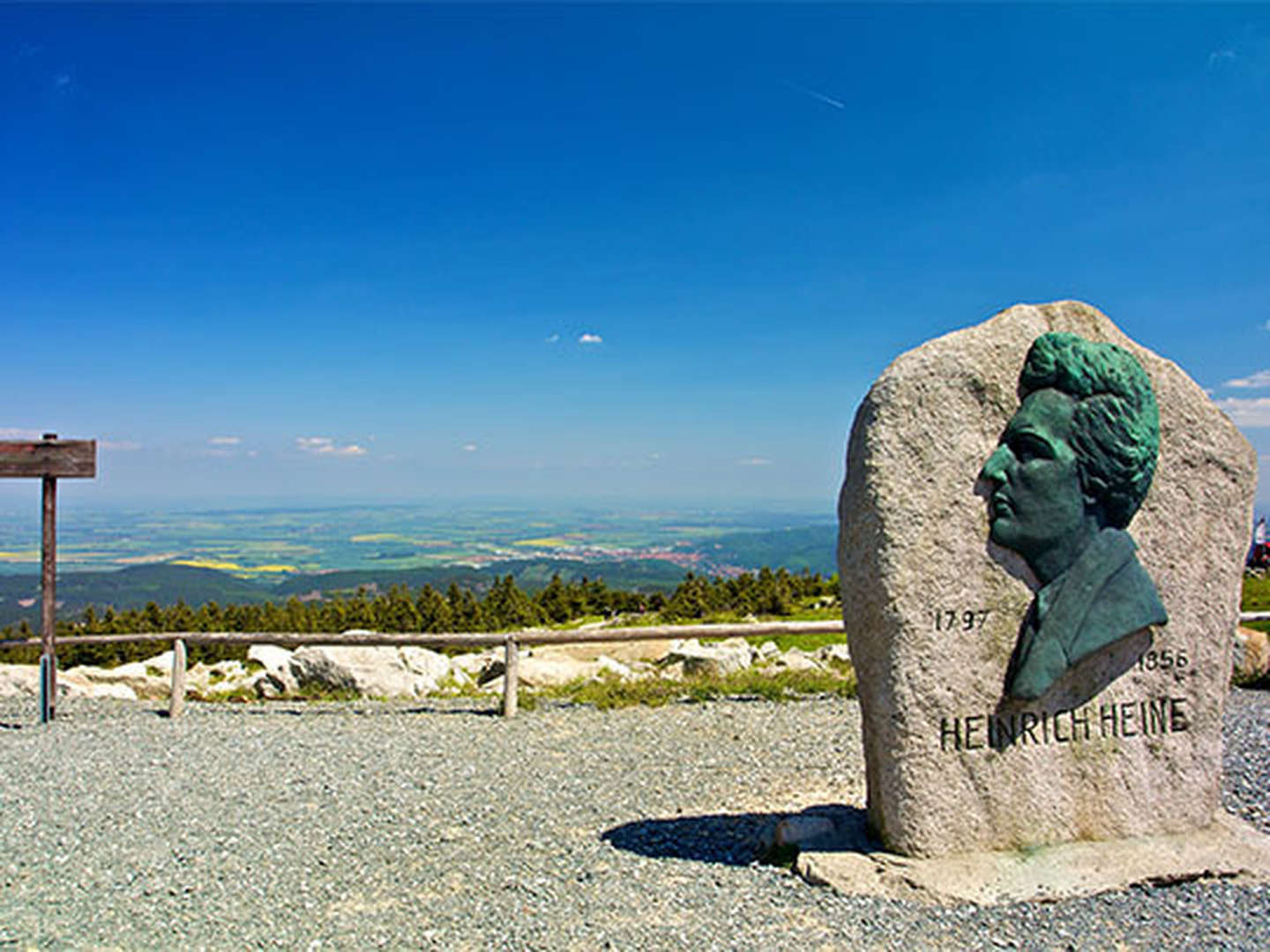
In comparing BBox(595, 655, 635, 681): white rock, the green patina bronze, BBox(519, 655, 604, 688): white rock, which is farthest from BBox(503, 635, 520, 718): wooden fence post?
the green patina bronze

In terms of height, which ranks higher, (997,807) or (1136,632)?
(1136,632)

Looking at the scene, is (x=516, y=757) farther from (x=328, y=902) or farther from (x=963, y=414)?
(x=963, y=414)

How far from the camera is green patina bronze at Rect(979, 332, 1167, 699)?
4.81 m

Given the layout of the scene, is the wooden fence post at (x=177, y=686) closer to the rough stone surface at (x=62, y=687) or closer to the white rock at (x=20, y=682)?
the rough stone surface at (x=62, y=687)

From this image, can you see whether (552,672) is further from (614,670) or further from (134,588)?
(134,588)

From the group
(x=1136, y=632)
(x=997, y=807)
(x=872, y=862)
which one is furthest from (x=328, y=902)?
(x=1136, y=632)

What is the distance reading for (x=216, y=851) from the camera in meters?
5.59

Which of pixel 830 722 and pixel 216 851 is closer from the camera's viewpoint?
pixel 216 851

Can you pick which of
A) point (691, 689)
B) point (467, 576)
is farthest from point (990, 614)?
point (467, 576)

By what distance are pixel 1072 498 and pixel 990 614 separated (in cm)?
86

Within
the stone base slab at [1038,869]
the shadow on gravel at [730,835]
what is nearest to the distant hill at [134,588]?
the shadow on gravel at [730,835]

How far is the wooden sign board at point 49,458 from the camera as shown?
31.8ft

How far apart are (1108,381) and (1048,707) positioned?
6.52 feet

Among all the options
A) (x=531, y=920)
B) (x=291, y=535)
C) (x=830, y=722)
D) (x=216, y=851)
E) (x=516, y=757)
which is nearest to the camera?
(x=531, y=920)
